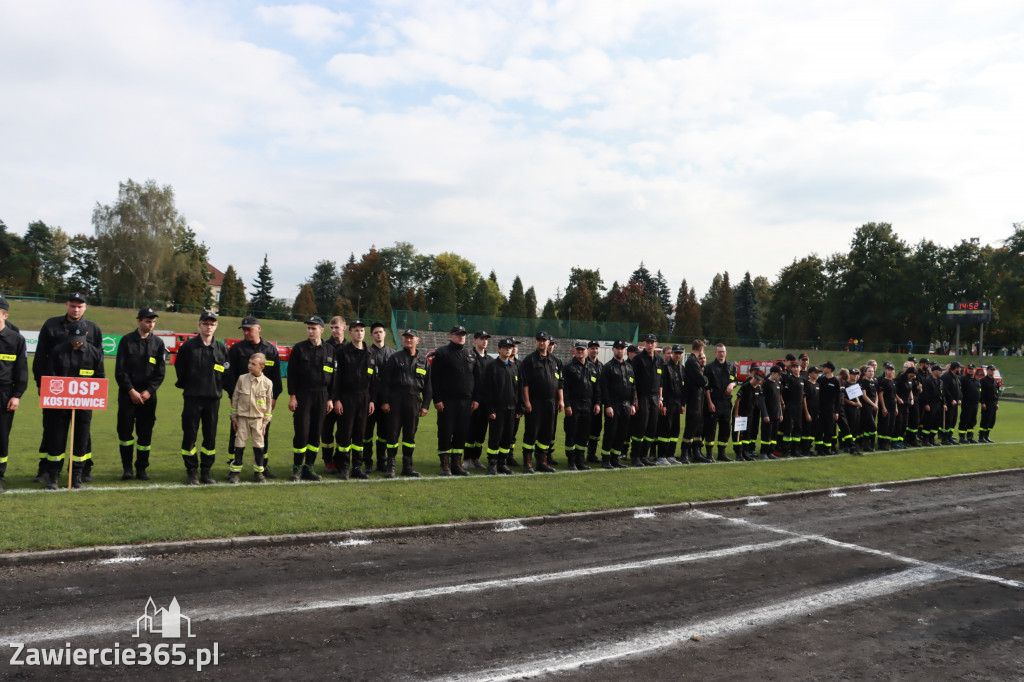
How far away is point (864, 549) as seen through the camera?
7152 millimetres

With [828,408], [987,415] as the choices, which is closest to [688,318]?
[987,415]

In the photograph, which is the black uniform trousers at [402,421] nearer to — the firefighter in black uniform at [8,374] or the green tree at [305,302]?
the firefighter in black uniform at [8,374]

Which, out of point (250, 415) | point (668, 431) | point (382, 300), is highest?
point (382, 300)

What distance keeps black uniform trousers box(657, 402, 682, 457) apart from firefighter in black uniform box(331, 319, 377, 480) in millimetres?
5493

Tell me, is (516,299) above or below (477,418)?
above

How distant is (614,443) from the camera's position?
11984 mm

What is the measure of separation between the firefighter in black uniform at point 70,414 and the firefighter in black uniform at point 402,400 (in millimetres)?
3615

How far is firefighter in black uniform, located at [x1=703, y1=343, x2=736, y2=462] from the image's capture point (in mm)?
12859

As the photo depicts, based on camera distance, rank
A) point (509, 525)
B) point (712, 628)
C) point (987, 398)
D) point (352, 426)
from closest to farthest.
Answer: point (712, 628)
point (509, 525)
point (352, 426)
point (987, 398)

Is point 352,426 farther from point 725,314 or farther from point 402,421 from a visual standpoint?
point 725,314

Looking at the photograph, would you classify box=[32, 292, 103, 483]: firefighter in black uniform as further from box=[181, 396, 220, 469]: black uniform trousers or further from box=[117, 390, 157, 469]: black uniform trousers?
box=[181, 396, 220, 469]: black uniform trousers

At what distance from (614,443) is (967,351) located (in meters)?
70.3

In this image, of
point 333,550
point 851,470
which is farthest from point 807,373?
point 333,550

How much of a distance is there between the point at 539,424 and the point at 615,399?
5.12ft
